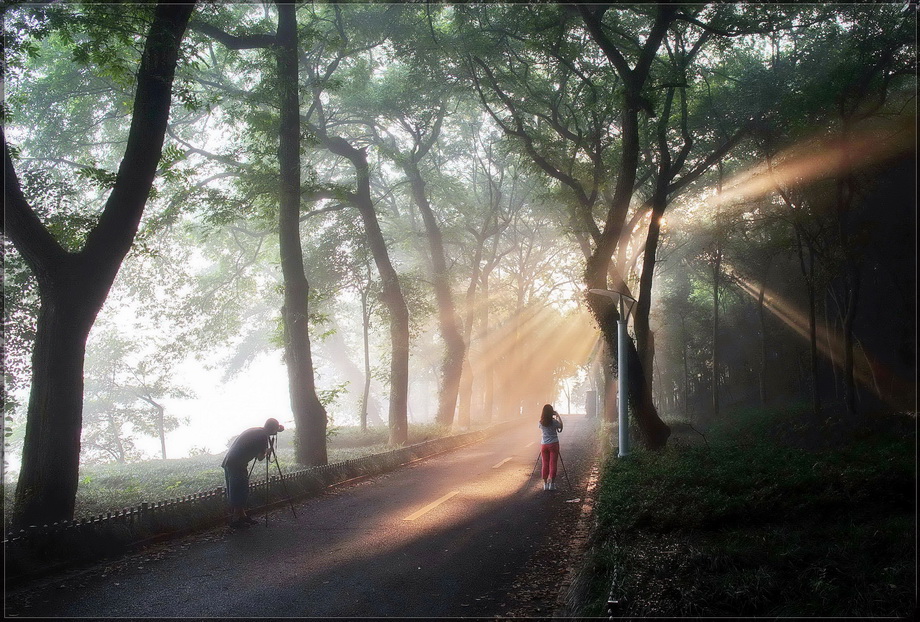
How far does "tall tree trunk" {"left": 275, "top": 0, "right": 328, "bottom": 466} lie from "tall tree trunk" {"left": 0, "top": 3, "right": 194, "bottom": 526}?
6.18m

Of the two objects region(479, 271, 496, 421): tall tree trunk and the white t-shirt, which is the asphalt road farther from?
region(479, 271, 496, 421): tall tree trunk

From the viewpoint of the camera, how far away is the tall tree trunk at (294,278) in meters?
14.6

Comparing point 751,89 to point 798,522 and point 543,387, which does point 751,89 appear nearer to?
point 798,522

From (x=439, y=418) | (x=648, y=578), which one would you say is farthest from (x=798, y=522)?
(x=439, y=418)

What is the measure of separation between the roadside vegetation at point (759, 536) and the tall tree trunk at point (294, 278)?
7386 mm

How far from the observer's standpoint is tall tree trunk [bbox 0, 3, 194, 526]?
762 cm

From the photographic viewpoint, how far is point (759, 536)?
6457 mm

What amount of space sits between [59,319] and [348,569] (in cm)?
513

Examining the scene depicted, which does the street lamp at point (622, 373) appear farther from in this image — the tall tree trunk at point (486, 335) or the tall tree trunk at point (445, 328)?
the tall tree trunk at point (486, 335)

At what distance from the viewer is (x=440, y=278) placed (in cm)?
2786

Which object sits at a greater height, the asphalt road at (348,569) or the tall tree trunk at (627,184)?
the tall tree trunk at (627,184)

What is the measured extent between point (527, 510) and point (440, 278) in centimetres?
1850

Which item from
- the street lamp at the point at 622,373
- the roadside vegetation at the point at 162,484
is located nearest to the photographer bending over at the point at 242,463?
the roadside vegetation at the point at 162,484

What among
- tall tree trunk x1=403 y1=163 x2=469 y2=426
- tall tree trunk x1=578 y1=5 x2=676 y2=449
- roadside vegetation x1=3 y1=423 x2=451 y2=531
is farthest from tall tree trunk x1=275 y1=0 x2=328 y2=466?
tall tree trunk x1=403 y1=163 x2=469 y2=426
